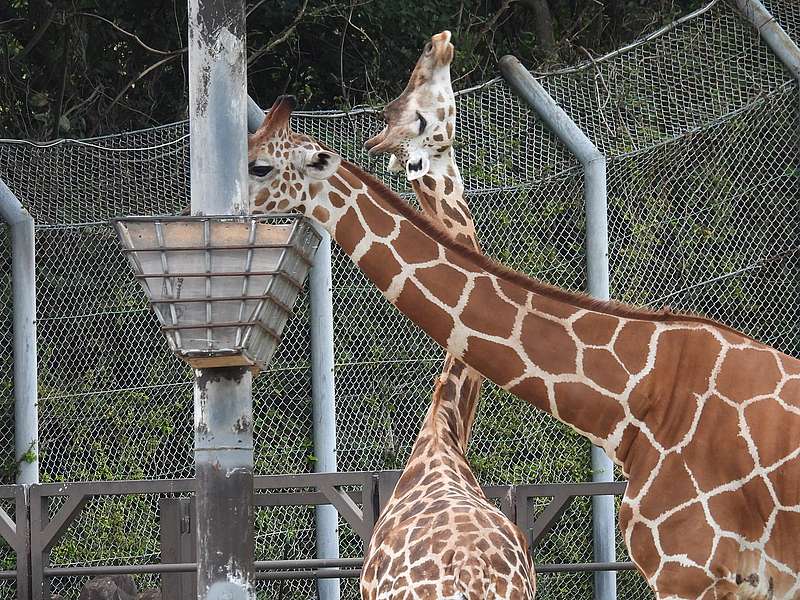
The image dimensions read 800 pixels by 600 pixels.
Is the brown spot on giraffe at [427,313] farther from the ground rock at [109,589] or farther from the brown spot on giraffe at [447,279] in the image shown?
the ground rock at [109,589]

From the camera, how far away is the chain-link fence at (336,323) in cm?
681

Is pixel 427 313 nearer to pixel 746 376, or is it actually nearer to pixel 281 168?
pixel 281 168

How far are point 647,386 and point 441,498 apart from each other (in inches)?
28.9

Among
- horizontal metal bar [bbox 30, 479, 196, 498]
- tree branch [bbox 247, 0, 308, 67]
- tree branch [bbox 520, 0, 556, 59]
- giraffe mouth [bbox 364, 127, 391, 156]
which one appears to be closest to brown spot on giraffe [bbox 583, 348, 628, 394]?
giraffe mouth [bbox 364, 127, 391, 156]

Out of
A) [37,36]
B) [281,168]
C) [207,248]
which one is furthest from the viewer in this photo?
[37,36]

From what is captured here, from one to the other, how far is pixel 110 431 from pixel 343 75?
122 inches

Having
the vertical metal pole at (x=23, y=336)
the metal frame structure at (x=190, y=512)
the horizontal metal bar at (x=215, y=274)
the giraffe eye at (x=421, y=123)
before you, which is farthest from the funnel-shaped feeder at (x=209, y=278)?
the vertical metal pole at (x=23, y=336)

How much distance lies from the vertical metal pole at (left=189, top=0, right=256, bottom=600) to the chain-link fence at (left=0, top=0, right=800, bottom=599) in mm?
3768

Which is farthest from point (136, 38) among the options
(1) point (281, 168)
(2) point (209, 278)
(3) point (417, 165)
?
(2) point (209, 278)

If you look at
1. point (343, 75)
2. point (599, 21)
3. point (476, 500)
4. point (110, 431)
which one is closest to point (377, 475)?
point (476, 500)

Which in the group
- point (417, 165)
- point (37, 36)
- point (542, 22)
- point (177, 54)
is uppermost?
point (542, 22)

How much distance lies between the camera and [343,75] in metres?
8.85

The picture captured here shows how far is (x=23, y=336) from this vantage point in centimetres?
646

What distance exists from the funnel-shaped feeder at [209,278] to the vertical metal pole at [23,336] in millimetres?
3783
